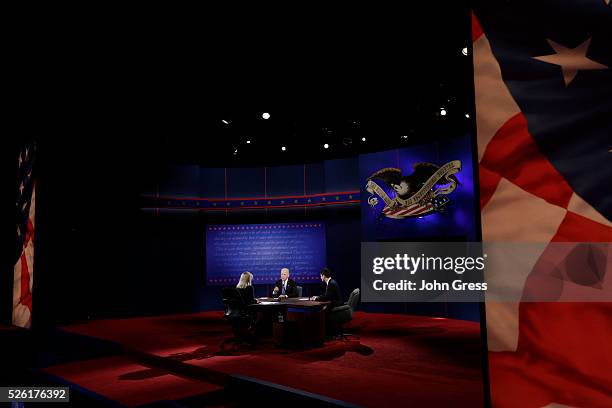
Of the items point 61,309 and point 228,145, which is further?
point 228,145

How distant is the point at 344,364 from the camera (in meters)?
5.52

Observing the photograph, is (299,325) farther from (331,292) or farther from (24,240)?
(24,240)

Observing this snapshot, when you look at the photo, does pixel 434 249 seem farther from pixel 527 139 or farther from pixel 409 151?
pixel 527 139

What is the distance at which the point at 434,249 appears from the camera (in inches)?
393

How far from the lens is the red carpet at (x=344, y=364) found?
170 inches

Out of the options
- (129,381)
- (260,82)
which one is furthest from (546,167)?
(260,82)

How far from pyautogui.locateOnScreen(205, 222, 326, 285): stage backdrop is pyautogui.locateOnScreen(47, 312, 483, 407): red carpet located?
2.70 m

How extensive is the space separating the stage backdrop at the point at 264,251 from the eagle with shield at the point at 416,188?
6.13 feet

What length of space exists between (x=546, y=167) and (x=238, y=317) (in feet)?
18.5

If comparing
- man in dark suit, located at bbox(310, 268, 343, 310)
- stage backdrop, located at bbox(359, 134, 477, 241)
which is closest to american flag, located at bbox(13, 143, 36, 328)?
man in dark suit, located at bbox(310, 268, 343, 310)

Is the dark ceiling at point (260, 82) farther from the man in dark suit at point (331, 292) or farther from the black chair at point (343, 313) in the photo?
the black chair at point (343, 313)

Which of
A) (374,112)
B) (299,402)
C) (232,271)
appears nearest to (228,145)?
(232,271)

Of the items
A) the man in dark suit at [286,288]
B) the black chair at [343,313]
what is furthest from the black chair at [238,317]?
the black chair at [343,313]

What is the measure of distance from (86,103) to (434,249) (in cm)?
777
